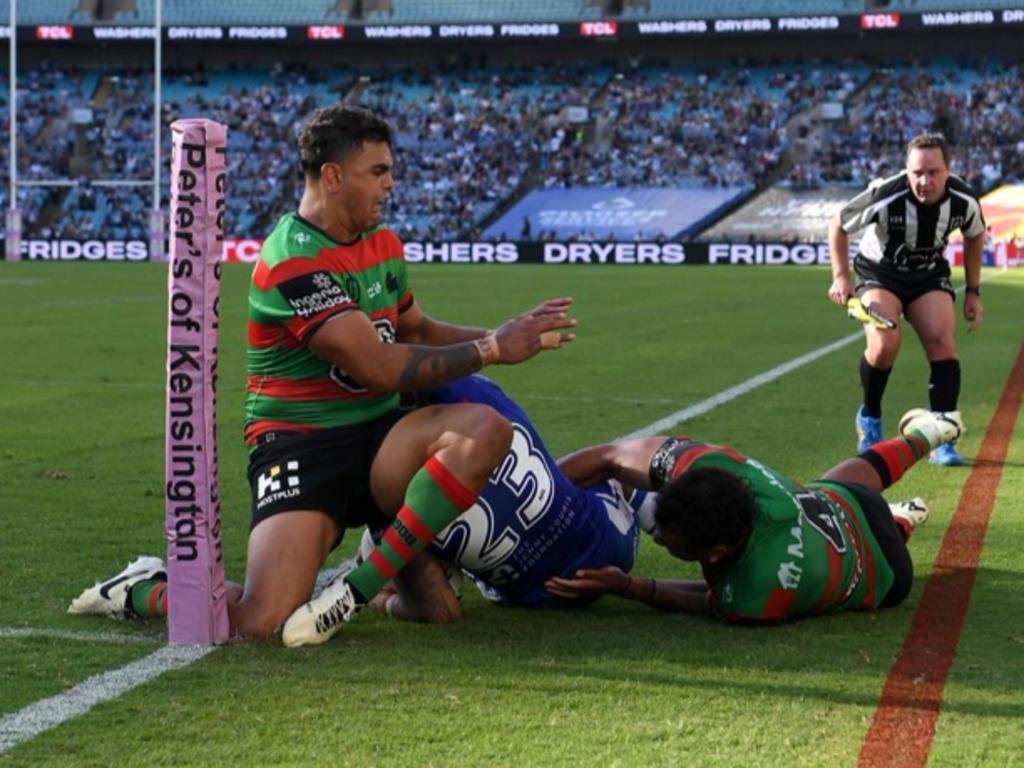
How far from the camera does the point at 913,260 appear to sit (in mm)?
9406

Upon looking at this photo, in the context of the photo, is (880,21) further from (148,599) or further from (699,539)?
(148,599)

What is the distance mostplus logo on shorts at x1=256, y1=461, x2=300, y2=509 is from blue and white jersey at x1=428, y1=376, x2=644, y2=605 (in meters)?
0.47

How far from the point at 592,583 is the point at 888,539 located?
1.06 metres

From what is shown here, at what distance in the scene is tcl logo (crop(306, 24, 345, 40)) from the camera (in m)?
58.4

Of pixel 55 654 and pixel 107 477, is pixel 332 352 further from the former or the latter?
pixel 107 477

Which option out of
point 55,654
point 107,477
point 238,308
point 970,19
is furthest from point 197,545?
point 970,19

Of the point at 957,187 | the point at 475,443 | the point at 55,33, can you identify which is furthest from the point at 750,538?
the point at 55,33

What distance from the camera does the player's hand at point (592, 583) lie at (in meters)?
5.20

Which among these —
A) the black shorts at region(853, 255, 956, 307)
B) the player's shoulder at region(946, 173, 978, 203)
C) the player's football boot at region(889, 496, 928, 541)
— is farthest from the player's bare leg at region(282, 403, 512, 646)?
the black shorts at region(853, 255, 956, 307)

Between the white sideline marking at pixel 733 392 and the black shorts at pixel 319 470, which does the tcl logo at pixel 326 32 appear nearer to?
the white sideline marking at pixel 733 392

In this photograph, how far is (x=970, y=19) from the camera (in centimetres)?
Answer: 5372

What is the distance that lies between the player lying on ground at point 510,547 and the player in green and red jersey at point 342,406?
22cm

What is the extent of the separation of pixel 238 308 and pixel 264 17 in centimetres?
3930

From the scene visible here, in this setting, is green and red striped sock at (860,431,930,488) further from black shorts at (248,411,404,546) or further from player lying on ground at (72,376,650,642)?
black shorts at (248,411,404,546)
